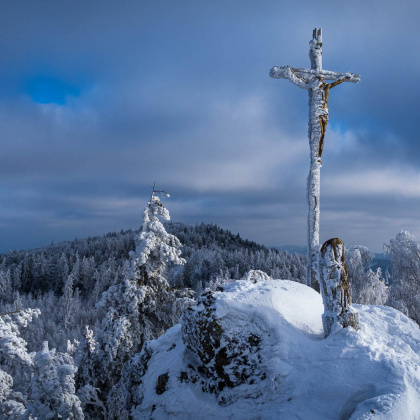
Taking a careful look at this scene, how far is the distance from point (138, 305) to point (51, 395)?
5199 millimetres

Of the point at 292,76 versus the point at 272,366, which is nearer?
the point at 272,366

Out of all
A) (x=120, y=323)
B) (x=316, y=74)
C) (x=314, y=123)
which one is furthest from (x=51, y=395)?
(x=316, y=74)

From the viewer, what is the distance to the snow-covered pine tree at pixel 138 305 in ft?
30.9

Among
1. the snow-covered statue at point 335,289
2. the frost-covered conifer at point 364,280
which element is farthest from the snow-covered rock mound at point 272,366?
the frost-covered conifer at point 364,280

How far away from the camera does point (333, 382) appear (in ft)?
12.7

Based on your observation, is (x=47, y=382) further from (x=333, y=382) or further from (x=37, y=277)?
(x=37, y=277)

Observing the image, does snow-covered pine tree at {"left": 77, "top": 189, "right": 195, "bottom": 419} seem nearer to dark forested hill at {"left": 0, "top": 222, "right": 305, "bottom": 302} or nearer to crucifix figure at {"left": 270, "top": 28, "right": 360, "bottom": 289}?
crucifix figure at {"left": 270, "top": 28, "right": 360, "bottom": 289}

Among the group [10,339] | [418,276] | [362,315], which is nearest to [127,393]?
[10,339]

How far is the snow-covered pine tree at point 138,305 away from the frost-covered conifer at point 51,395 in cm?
427

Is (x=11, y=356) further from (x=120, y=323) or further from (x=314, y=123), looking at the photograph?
(x=314, y=123)

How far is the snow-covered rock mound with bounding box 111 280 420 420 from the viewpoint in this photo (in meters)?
3.70

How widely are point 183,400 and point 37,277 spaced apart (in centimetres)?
4433

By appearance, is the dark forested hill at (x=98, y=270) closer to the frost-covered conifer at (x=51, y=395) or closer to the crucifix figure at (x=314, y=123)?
the crucifix figure at (x=314, y=123)

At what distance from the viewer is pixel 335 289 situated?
4895 mm
